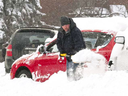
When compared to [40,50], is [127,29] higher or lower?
higher

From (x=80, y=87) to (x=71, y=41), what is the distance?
4.14 feet

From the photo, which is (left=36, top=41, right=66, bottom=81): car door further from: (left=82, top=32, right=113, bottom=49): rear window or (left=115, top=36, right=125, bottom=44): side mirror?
(left=115, top=36, right=125, bottom=44): side mirror

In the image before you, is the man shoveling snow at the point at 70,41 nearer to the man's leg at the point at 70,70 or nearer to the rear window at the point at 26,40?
the man's leg at the point at 70,70

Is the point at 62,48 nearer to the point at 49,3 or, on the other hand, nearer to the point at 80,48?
the point at 80,48

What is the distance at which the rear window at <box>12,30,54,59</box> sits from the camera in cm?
1005

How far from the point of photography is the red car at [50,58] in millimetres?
6977

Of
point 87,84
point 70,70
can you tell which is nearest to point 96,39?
point 70,70

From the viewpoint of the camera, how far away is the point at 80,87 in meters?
5.68

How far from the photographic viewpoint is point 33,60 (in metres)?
7.94

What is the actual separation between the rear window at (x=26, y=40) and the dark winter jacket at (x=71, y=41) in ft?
10.4

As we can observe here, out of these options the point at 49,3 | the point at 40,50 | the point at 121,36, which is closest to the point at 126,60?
the point at 121,36

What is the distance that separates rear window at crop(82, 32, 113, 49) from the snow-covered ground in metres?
0.87

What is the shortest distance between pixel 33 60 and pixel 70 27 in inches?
68.2

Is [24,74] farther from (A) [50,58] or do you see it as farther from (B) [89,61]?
(B) [89,61]
